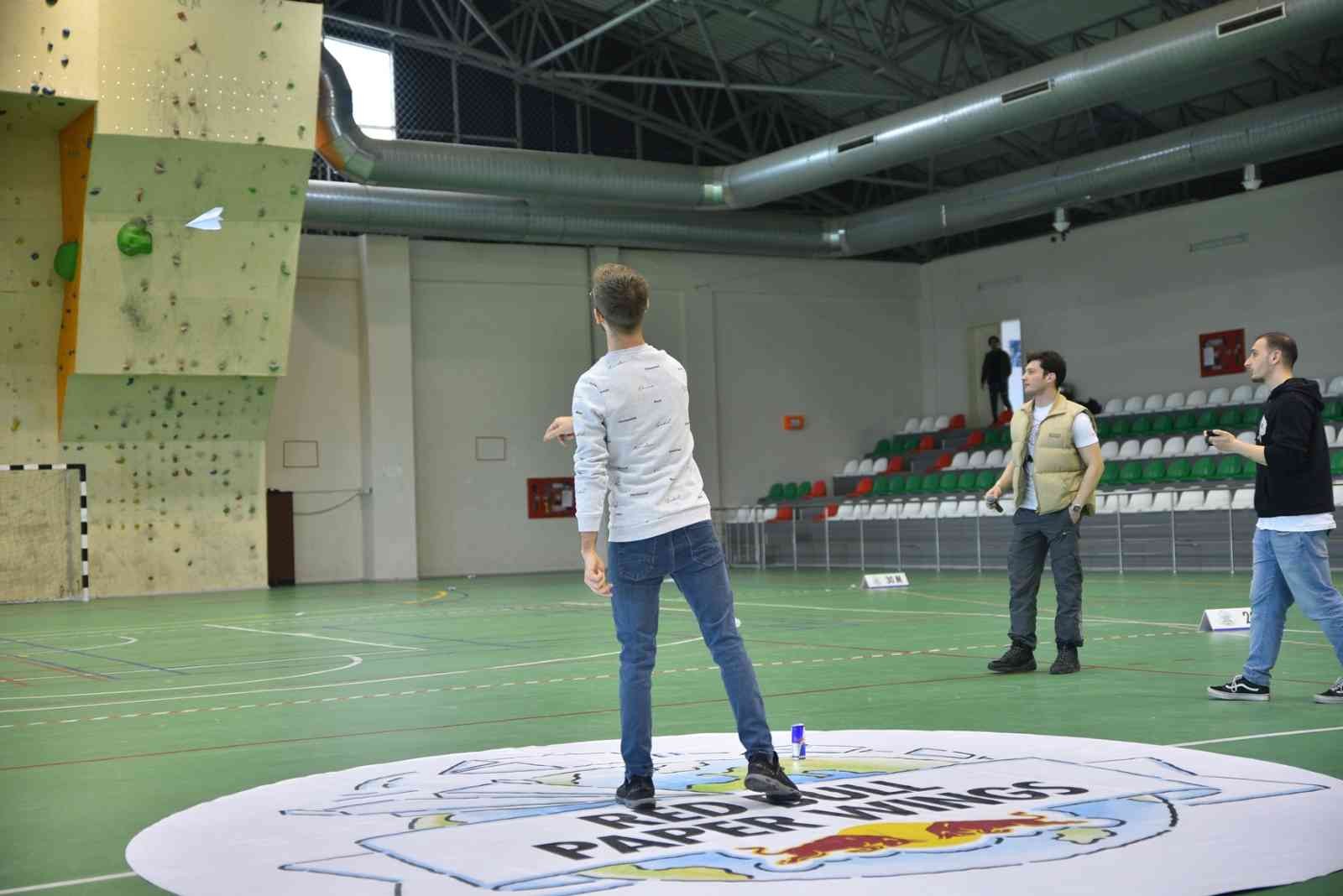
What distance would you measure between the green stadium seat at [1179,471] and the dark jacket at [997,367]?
702 centimetres

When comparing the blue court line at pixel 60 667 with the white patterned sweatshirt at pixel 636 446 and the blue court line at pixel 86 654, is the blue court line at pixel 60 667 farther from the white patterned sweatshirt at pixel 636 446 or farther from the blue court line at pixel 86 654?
the white patterned sweatshirt at pixel 636 446

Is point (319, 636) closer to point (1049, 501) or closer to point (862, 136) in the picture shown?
point (1049, 501)

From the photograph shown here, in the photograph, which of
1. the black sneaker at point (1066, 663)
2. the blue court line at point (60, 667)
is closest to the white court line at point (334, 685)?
the blue court line at point (60, 667)

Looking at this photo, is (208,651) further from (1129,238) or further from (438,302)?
(1129,238)

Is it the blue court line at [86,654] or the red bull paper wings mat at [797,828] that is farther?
the blue court line at [86,654]

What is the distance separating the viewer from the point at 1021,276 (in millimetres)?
31312

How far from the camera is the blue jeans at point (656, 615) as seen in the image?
5027 mm

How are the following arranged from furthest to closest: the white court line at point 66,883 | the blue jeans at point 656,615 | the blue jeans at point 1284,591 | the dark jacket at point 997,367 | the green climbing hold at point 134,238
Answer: the dark jacket at point 997,367, the green climbing hold at point 134,238, the blue jeans at point 1284,591, the blue jeans at point 656,615, the white court line at point 66,883

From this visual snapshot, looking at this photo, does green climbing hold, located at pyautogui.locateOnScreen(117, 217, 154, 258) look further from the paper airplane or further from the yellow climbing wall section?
the paper airplane

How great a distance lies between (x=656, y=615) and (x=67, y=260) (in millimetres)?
18928

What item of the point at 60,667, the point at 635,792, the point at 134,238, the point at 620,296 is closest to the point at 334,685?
the point at 60,667

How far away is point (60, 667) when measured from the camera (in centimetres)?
1138

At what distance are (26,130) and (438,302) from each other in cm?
919

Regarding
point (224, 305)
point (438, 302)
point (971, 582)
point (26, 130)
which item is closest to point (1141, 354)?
point (971, 582)
